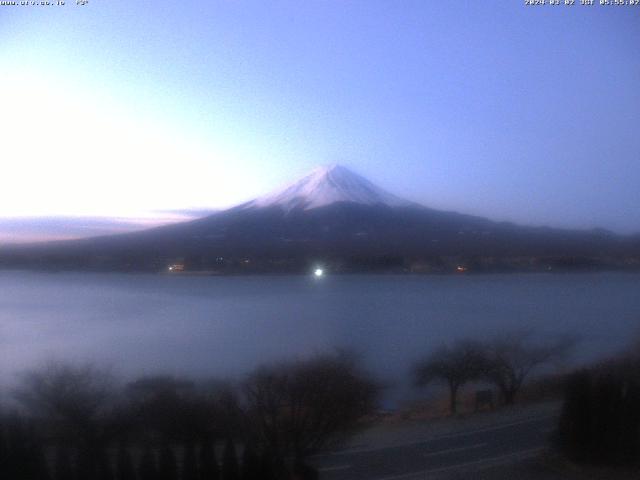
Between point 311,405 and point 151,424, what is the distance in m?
0.58

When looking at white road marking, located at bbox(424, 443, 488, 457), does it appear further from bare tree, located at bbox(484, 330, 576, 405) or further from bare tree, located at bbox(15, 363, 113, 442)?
bare tree, located at bbox(15, 363, 113, 442)

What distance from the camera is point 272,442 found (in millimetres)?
2365

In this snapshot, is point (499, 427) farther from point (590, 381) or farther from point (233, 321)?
point (233, 321)

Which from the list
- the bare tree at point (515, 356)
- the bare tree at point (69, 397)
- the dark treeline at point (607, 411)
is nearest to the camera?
the bare tree at point (69, 397)

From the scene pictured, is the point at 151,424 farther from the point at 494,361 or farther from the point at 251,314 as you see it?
the point at 494,361

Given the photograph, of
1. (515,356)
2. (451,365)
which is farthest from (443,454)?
(515,356)

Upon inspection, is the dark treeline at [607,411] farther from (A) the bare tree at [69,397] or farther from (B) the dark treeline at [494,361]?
(A) the bare tree at [69,397]

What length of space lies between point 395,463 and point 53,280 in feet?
4.84

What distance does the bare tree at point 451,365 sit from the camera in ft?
8.09

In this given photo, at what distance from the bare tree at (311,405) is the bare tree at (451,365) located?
0.21m

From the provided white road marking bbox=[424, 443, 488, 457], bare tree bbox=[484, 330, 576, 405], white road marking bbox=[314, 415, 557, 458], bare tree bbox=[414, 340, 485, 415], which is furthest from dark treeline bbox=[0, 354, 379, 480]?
bare tree bbox=[484, 330, 576, 405]

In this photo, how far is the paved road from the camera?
2422mm

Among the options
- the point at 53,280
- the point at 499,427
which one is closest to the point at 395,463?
the point at 499,427

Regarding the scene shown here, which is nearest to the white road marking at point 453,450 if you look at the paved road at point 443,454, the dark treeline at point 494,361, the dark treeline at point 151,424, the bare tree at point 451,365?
the paved road at point 443,454
